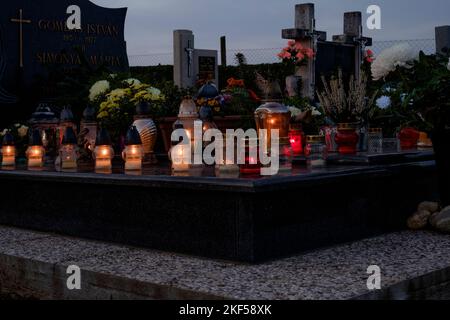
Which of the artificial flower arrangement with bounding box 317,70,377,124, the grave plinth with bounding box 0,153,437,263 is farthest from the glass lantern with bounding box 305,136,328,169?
the artificial flower arrangement with bounding box 317,70,377,124

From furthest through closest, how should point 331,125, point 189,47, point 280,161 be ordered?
point 189,47
point 331,125
point 280,161

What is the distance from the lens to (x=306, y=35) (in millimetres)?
18078

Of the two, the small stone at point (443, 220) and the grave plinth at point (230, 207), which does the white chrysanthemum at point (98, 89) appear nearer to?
the grave plinth at point (230, 207)

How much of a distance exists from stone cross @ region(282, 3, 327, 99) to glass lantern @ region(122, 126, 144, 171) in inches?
468

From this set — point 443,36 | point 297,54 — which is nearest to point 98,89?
point 297,54

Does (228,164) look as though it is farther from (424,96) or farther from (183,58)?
(183,58)

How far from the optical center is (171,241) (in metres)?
5.02

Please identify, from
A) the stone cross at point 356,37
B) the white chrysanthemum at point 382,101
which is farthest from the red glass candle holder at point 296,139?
the stone cross at point 356,37

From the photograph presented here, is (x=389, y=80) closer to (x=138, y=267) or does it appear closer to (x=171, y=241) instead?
(x=171, y=241)

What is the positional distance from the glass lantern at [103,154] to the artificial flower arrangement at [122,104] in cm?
133

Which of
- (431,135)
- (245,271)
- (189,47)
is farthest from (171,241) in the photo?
(189,47)

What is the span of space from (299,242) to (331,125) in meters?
2.17

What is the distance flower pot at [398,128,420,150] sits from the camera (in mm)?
7289
